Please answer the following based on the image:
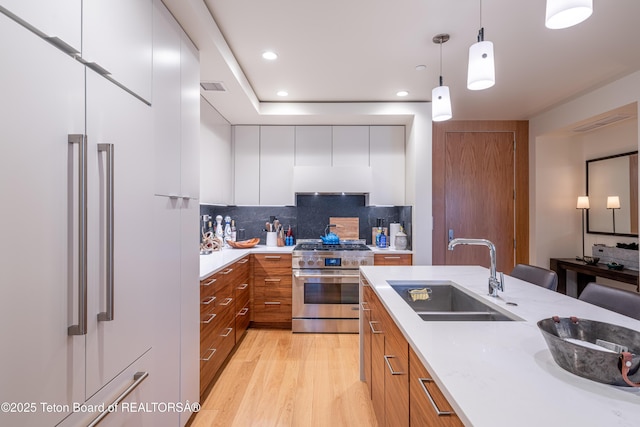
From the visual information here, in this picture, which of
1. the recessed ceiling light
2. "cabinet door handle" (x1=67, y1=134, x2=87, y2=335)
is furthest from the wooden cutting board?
"cabinet door handle" (x1=67, y1=134, x2=87, y2=335)

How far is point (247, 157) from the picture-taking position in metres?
3.85

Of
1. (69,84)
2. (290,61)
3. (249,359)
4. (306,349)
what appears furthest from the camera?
(306,349)

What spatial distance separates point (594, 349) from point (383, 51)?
229 cm

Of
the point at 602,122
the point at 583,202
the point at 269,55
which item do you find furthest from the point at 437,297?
the point at 583,202

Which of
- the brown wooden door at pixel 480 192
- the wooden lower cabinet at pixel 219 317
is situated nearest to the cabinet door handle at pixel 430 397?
the wooden lower cabinet at pixel 219 317

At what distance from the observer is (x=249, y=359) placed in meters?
2.80

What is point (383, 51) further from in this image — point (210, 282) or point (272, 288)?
point (272, 288)

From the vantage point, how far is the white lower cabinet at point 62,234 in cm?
76

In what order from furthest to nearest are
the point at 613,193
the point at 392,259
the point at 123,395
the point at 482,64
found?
the point at 613,193 < the point at 392,259 < the point at 482,64 < the point at 123,395

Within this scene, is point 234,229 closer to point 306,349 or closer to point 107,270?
point 306,349

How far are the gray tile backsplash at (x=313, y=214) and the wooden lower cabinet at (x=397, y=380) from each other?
1.94 meters

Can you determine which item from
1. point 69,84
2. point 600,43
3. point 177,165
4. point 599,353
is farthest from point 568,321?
point 600,43

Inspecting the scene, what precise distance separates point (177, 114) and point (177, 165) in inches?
11.3

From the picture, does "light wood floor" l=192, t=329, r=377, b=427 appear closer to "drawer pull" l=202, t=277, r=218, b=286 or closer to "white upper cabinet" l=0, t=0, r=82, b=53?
"drawer pull" l=202, t=277, r=218, b=286
